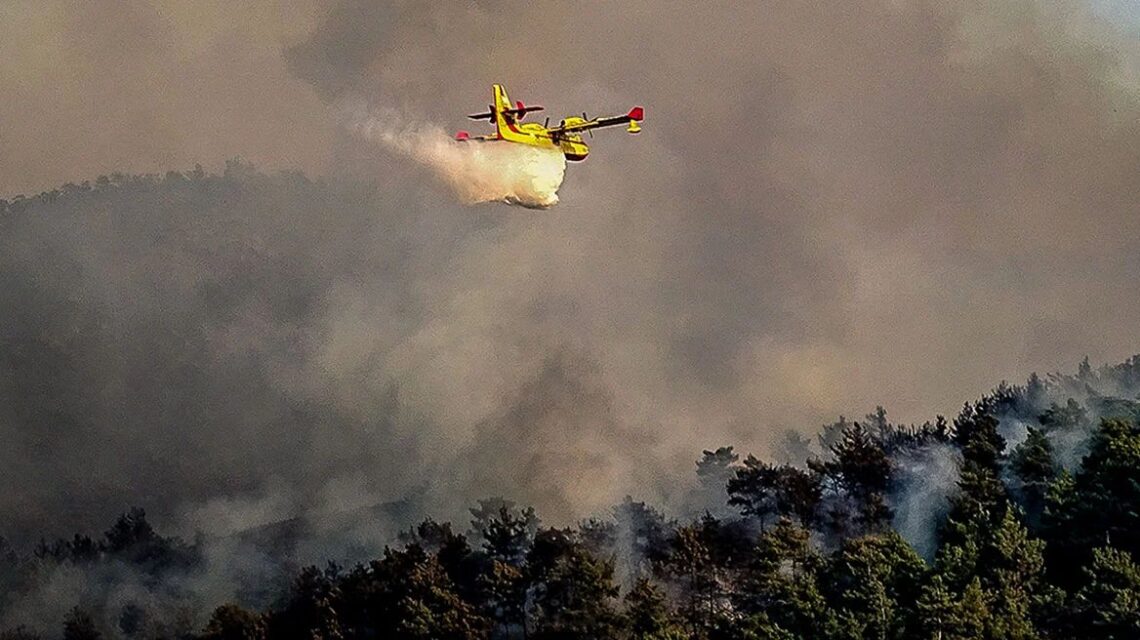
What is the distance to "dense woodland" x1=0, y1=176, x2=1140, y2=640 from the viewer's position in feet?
283

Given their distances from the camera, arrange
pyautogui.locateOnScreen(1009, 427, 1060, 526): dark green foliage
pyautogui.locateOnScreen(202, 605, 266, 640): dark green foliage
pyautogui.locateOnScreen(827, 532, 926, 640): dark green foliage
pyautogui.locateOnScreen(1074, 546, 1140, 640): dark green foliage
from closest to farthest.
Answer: pyautogui.locateOnScreen(1074, 546, 1140, 640): dark green foliage < pyautogui.locateOnScreen(827, 532, 926, 640): dark green foliage < pyautogui.locateOnScreen(1009, 427, 1060, 526): dark green foliage < pyautogui.locateOnScreen(202, 605, 266, 640): dark green foliage

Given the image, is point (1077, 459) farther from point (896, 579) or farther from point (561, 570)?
point (561, 570)

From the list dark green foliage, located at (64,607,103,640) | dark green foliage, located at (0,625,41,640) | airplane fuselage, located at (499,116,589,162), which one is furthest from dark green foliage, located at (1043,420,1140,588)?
dark green foliage, located at (0,625,41,640)

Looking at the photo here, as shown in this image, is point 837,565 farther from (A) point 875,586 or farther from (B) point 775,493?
(B) point 775,493

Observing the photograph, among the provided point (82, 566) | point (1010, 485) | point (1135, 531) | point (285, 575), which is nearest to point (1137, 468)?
point (1135, 531)

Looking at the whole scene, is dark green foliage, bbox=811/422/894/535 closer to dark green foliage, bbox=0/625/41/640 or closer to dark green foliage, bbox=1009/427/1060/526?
dark green foliage, bbox=1009/427/1060/526

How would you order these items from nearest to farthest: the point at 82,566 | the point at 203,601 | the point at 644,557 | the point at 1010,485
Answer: the point at 1010,485 < the point at 644,557 < the point at 203,601 < the point at 82,566

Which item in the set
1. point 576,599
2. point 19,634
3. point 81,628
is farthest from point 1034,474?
point 19,634

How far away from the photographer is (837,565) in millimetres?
92312

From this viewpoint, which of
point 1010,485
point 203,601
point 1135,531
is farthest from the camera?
point 203,601

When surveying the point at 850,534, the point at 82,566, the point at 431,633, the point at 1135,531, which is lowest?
the point at 431,633

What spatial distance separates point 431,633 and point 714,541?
957 inches

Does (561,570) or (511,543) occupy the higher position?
(511,543)

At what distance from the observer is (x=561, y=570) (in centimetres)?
10219
